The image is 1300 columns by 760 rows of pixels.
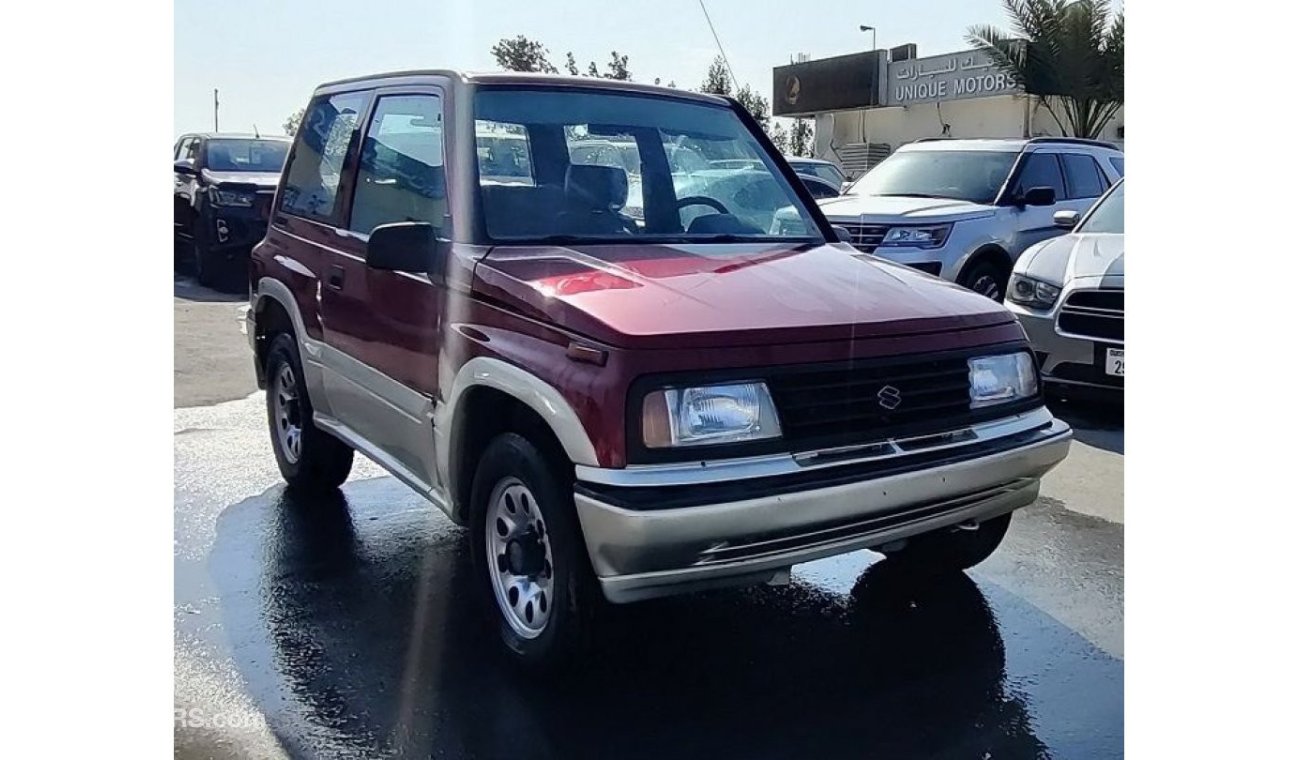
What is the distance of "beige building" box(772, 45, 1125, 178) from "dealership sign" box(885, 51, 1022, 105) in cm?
2

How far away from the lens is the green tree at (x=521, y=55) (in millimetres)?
4363

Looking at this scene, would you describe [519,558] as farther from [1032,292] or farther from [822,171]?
[822,171]

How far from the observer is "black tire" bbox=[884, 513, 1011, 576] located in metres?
4.00

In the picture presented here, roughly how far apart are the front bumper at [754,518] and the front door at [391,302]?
1.07 m

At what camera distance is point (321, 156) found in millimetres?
4926

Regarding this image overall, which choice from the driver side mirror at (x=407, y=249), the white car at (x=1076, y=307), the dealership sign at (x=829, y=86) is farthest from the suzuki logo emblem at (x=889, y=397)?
the dealership sign at (x=829, y=86)

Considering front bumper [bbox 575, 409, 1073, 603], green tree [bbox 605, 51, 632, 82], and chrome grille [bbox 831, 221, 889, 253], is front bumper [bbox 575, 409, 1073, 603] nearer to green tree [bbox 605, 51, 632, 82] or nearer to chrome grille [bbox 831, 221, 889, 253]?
green tree [bbox 605, 51, 632, 82]

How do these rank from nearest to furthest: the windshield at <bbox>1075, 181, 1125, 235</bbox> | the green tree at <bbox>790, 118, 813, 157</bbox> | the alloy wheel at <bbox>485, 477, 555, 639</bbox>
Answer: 1. the alloy wheel at <bbox>485, 477, 555, 639</bbox>
2. the windshield at <bbox>1075, 181, 1125, 235</bbox>
3. the green tree at <bbox>790, 118, 813, 157</bbox>

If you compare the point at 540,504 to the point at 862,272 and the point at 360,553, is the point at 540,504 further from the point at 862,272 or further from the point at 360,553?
the point at 360,553

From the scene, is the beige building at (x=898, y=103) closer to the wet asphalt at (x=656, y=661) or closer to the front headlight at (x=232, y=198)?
the front headlight at (x=232, y=198)

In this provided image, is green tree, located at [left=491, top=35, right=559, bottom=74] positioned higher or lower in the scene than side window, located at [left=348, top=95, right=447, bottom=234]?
higher

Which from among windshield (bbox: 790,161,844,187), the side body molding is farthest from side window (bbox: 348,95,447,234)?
windshield (bbox: 790,161,844,187)

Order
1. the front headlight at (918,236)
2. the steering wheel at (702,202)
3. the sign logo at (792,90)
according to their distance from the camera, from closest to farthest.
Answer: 1. the steering wheel at (702,202)
2. the front headlight at (918,236)
3. the sign logo at (792,90)

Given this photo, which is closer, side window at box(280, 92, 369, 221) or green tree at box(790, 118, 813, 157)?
side window at box(280, 92, 369, 221)
